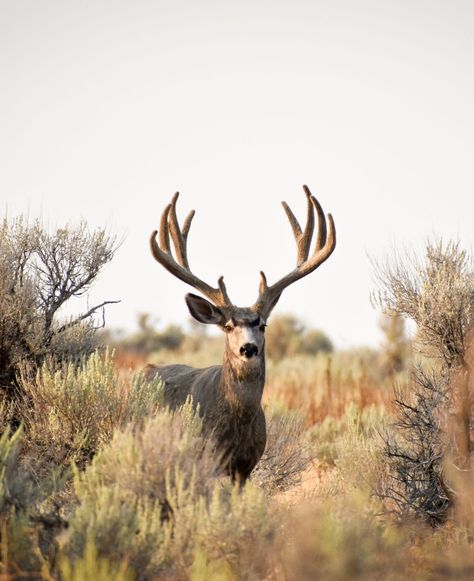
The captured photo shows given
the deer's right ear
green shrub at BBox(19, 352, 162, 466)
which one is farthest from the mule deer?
green shrub at BBox(19, 352, 162, 466)

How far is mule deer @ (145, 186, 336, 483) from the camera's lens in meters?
7.41

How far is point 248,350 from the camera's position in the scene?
729 centimetres

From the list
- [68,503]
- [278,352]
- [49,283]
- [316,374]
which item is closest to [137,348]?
[278,352]

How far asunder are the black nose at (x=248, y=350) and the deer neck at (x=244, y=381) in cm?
7

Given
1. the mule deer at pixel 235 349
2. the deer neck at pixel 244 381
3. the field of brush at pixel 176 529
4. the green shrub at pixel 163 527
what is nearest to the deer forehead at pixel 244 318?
the mule deer at pixel 235 349

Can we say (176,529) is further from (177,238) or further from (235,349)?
(177,238)

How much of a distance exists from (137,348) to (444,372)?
90.8 feet

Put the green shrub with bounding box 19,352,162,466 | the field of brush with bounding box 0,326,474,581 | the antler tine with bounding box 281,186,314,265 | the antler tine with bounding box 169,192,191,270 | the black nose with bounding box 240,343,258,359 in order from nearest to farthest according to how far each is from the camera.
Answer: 1. the field of brush with bounding box 0,326,474,581
2. the green shrub with bounding box 19,352,162,466
3. the black nose with bounding box 240,343,258,359
4. the antler tine with bounding box 169,192,191,270
5. the antler tine with bounding box 281,186,314,265

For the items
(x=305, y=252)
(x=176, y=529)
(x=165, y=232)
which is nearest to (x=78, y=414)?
(x=165, y=232)

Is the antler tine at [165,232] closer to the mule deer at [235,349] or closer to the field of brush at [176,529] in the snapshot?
the mule deer at [235,349]

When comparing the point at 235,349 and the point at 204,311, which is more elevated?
the point at 204,311

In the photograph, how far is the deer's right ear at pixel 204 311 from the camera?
25.3 feet

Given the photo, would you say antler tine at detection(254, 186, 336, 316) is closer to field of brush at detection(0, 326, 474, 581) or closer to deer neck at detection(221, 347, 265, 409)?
deer neck at detection(221, 347, 265, 409)

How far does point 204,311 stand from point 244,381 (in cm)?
84
